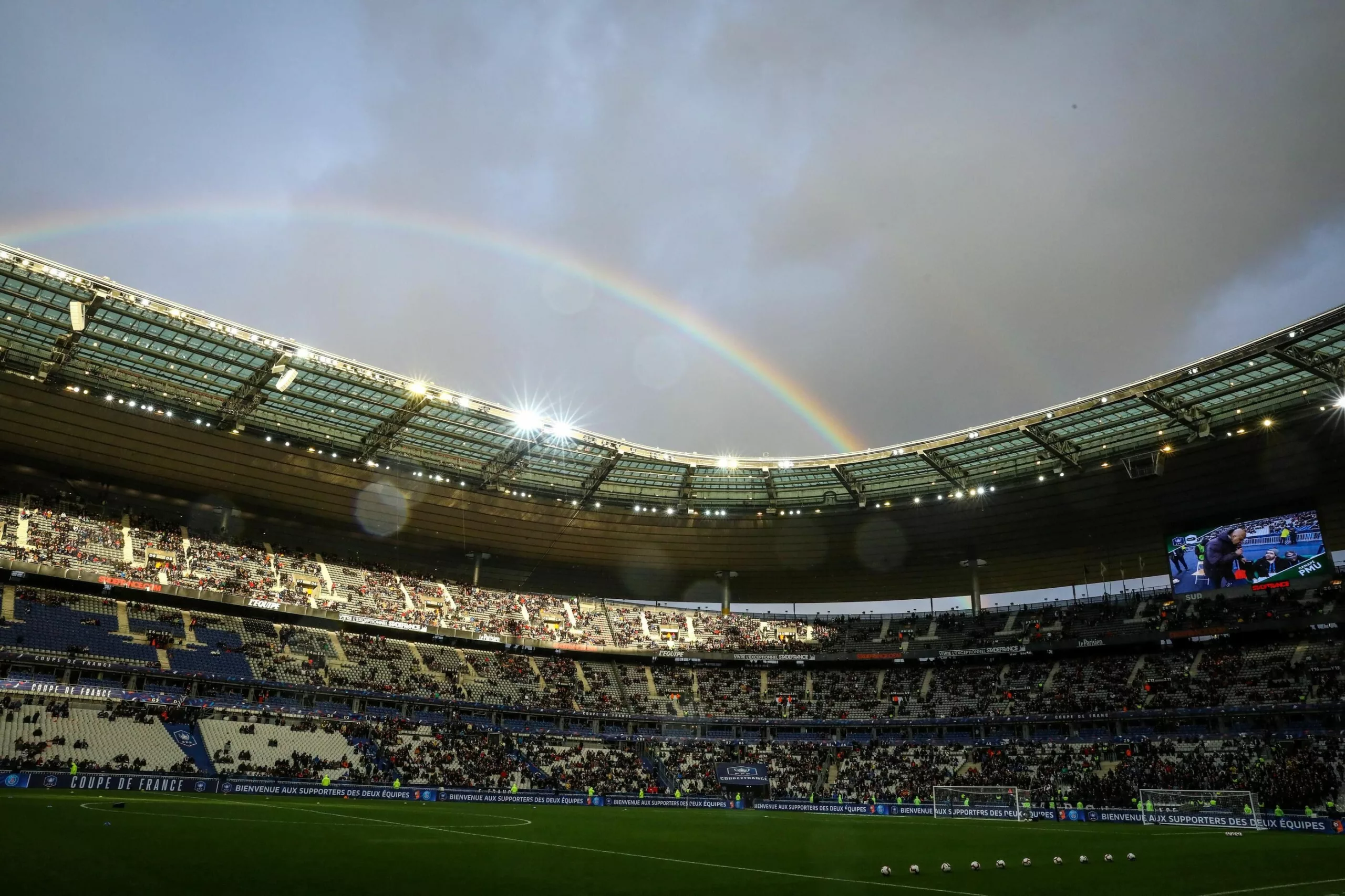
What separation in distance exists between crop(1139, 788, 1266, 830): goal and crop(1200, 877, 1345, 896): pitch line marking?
2408 cm

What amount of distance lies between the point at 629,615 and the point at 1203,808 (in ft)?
153

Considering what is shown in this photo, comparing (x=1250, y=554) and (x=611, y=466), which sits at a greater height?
(x=611, y=466)

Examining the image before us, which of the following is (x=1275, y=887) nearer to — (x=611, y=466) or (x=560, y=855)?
(x=560, y=855)

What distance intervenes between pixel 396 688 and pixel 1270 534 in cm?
5799

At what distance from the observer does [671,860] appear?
817 inches

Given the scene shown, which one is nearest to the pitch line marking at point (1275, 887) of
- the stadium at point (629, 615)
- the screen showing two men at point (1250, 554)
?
the stadium at point (629, 615)

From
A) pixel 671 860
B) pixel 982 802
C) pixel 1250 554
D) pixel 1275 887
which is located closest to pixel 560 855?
pixel 671 860

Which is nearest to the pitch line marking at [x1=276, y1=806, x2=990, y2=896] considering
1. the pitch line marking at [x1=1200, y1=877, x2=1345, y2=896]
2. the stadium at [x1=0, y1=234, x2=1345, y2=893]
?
the stadium at [x1=0, y1=234, x2=1345, y2=893]

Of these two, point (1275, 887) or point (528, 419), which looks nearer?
point (1275, 887)

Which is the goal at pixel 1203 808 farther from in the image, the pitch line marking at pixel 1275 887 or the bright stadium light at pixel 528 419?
A: the bright stadium light at pixel 528 419

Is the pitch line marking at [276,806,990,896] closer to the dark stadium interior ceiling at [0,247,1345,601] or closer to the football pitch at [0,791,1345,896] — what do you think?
the football pitch at [0,791,1345,896]

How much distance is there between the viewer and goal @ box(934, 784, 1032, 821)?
46500 mm

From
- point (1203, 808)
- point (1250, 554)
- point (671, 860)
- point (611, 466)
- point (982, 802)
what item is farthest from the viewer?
point (611, 466)

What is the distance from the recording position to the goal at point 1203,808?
39219mm
